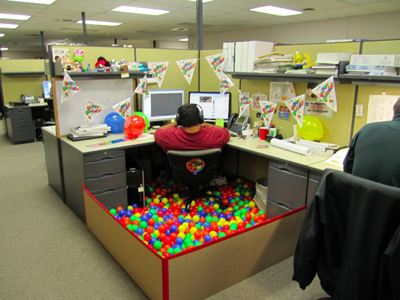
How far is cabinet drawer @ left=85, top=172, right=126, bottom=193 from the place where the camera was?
270 centimetres

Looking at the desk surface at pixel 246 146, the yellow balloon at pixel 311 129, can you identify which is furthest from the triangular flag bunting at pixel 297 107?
the desk surface at pixel 246 146

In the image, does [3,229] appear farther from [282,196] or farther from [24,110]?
[24,110]

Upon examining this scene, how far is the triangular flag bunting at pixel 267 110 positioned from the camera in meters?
3.09

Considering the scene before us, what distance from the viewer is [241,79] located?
3348mm

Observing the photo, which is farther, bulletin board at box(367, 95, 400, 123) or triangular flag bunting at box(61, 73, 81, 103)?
triangular flag bunting at box(61, 73, 81, 103)

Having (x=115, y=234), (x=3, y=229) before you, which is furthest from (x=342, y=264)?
(x=3, y=229)

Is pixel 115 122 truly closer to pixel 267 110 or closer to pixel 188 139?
pixel 188 139

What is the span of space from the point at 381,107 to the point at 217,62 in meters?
1.68

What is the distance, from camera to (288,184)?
2471mm

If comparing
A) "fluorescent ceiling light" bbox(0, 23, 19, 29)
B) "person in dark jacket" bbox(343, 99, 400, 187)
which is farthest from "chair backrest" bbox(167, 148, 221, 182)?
"fluorescent ceiling light" bbox(0, 23, 19, 29)

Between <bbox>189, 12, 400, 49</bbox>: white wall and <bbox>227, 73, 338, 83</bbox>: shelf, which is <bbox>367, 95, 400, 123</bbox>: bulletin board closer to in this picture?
<bbox>227, 73, 338, 83</bbox>: shelf

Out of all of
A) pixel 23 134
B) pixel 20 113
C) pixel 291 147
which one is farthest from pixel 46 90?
pixel 291 147

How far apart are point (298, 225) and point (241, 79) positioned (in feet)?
5.38

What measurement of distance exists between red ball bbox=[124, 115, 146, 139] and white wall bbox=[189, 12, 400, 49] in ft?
20.0
